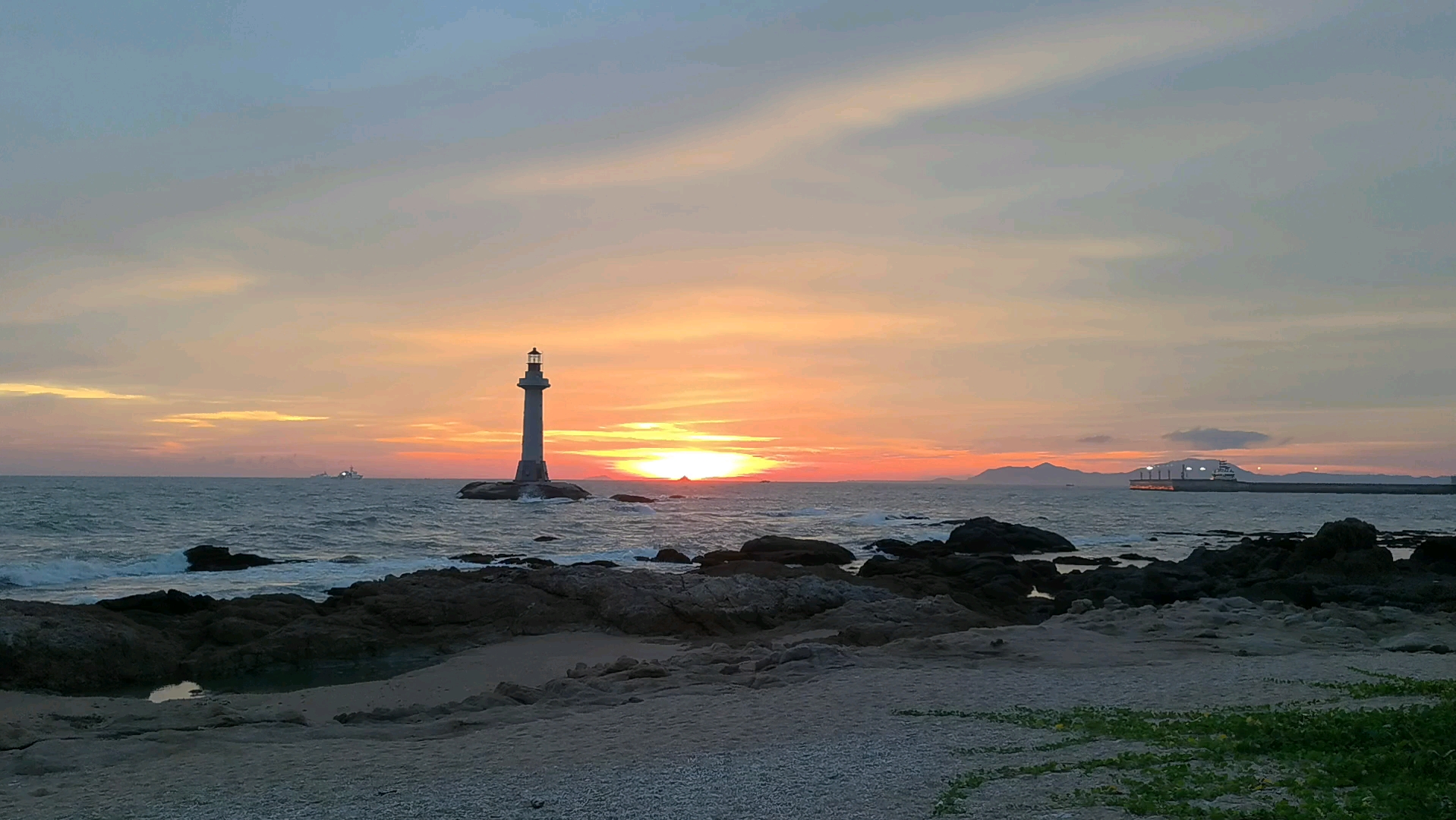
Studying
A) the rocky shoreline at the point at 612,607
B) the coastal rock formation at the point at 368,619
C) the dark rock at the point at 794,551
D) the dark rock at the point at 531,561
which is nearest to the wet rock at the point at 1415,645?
the rocky shoreline at the point at 612,607

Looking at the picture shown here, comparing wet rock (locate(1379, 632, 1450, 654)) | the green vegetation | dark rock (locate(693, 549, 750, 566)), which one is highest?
the green vegetation

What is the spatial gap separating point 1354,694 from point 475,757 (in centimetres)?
956

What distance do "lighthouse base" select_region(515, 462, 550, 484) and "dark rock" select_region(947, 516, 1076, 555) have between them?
46.9 metres

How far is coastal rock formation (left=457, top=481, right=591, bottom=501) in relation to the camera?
86.8m

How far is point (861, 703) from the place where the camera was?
38.1 feet

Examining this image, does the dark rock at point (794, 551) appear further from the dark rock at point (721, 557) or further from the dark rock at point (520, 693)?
the dark rock at point (520, 693)

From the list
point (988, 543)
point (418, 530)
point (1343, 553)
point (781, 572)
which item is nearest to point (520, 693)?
point (781, 572)

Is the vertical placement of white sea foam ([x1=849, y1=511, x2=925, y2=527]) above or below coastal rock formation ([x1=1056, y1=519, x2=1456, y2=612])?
below

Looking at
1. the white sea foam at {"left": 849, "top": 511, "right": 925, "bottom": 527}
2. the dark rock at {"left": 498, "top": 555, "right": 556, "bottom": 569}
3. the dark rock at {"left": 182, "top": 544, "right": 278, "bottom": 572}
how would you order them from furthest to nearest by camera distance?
the white sea foam at {"left": 849, "top": 511, "right": 925, "bottom": 527} → the dark rock at {"left": 498, "top": 555, "right": 556, "bottom": 569} → the dark rock at {"left": 182, "top": 544, "right": 278, "bottom": 572}

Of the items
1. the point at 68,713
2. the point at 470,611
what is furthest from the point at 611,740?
the point at 470,611

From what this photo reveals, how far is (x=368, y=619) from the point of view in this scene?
67.2ft

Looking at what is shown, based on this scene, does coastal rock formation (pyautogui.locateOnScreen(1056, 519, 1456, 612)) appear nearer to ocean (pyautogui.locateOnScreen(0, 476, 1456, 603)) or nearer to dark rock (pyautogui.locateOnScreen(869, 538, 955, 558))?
dark rock (pyautogui.locateOnScreen(869, 538, 955, 558))

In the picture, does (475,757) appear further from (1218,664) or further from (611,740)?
(1218,664)

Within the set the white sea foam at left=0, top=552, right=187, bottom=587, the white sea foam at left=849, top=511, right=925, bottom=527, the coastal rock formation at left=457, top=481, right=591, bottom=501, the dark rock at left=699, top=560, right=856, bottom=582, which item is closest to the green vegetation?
the dark rock at left=699, top=560, right=856, bottom=582
